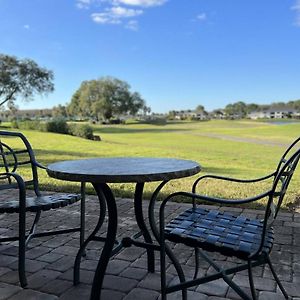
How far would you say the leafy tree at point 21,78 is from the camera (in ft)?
114

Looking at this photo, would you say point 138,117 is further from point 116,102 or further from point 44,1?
point 44,1

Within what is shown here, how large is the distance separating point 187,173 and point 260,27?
30904mm

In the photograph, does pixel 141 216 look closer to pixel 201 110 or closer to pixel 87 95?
pixel 87 95

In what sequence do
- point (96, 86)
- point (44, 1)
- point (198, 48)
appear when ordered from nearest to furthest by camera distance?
point (44, 1), point (198, 48), point (96, 86)

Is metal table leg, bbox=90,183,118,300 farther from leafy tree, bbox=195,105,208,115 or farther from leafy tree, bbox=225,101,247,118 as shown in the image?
leafy tree, bbox=195,105,208,115

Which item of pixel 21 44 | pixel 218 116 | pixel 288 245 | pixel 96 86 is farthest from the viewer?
pixel 218 116

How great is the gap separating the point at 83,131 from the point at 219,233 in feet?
71.0

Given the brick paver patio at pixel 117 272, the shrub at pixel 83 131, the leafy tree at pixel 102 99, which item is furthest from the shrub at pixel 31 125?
the leafy tree at pixel 102 99

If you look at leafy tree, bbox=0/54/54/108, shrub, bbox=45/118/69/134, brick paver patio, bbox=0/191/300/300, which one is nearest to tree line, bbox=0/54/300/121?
leafy tree, bbox=0/54/54/108

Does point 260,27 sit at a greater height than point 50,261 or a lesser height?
greater

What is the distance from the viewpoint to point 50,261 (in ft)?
8.53

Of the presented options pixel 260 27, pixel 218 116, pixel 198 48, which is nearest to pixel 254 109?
pixel 218 116

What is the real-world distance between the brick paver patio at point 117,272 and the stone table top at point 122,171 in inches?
28.4

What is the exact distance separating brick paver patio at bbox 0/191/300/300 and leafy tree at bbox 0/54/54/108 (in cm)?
3447
